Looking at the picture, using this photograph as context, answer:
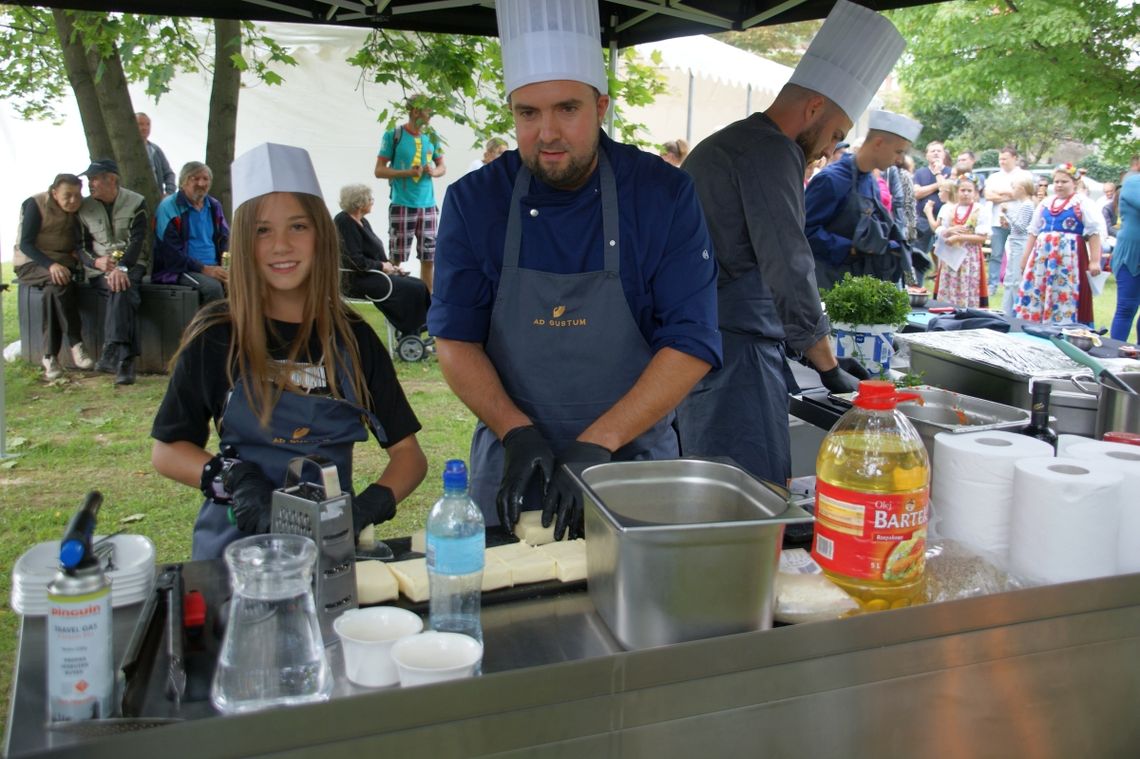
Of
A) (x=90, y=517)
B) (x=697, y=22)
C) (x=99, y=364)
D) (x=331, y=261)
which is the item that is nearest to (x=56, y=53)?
(x=99, y=364)

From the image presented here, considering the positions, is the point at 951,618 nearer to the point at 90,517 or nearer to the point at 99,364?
the point at 90,517

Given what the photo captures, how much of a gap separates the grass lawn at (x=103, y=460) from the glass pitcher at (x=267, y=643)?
7.67ft

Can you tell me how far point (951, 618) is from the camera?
132cm

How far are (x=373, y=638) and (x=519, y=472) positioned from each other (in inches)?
21.4

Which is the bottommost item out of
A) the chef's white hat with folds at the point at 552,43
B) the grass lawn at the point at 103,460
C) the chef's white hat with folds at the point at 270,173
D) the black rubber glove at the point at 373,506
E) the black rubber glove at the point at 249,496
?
the grass lawn at the point at 103,460

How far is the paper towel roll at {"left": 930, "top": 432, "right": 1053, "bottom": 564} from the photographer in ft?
5.18

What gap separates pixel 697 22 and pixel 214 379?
8.54ft

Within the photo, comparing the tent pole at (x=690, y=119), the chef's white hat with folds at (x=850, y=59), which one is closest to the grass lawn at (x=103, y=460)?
the chef's white hat with folds at (x=850, y=59)

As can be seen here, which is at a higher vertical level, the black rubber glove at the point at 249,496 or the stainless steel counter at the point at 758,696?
the black rubber glove at the point at 249,496

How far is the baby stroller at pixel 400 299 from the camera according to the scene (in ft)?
23.8

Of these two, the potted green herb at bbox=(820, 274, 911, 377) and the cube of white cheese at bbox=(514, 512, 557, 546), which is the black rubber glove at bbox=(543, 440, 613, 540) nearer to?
the cube of white cheese at bbox=(514, 512, 557, 546)

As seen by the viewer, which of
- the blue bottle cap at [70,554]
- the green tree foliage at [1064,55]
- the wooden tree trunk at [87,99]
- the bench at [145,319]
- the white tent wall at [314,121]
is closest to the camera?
the blue bottle cap at [70,554]

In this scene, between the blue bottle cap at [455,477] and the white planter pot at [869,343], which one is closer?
the blue bottle cap at [455,477]

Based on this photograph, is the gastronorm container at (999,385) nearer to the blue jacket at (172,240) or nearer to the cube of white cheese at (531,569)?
the cube of white cheese at (531,569)
